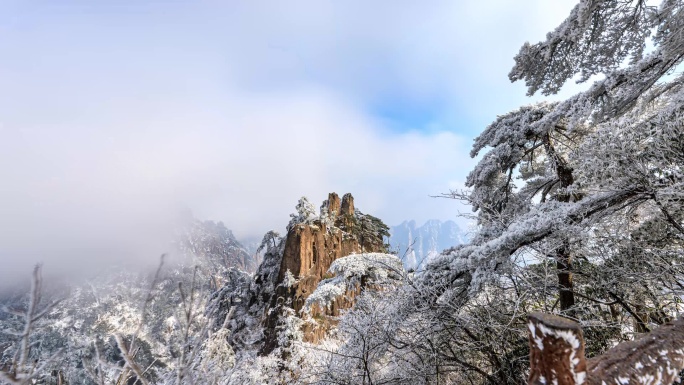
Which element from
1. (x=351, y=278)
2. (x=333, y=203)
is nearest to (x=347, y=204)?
(x=333, y=203)

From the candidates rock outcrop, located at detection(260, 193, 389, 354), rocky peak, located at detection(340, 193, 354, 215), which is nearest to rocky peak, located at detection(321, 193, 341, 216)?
rock outcrop, located at detection(260, 193, 389, 354)

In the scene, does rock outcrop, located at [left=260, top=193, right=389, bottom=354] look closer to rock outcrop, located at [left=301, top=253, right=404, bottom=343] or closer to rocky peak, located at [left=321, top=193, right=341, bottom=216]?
rocky peak, located at [left=321, top=193, right=341, bottom=216]

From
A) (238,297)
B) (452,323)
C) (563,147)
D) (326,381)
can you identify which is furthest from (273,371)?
(563,147)

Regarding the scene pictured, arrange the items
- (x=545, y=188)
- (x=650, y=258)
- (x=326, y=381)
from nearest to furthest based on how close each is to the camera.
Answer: (x=650, y=258)
(x=326, y=381)
(x=545, y=188)

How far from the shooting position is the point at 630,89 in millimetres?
3811

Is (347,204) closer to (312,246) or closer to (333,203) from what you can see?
(333,203)

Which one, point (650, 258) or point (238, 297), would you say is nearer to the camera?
point (650, 258)

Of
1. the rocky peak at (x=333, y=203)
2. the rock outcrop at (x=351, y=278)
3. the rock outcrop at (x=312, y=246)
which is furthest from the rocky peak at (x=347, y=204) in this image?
the rock outcrop at (x=351, y=278)

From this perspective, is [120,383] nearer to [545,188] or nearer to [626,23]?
[626,23]

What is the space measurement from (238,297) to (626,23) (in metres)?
24.3

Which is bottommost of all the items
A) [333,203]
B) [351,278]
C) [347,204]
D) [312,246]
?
[351,278]

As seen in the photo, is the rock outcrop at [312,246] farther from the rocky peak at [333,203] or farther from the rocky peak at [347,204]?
the rocky peak at [347,204]

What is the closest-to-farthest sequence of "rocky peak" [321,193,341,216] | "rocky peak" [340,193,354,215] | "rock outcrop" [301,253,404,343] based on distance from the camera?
"rock outcrop" [301,253,404,343] < "rocky peak" [321,193,341,216] < "rocky peak" [340,193,354,215]

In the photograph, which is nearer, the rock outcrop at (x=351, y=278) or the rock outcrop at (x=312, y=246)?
the rock outcrop at (x=351, y=278)
